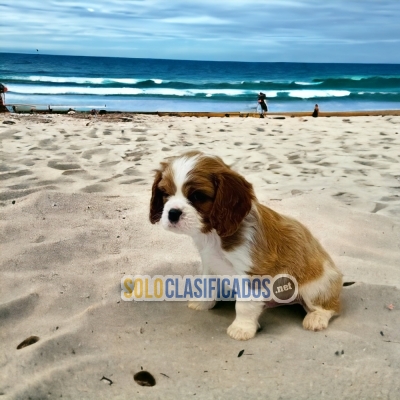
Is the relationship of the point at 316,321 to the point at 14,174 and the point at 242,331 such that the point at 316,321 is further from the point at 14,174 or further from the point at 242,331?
the point at 14,174

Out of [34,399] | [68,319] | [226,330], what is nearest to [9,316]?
[68,319]

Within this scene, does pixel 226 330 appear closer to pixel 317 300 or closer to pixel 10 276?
pixel 317 300

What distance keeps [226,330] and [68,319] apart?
873mm

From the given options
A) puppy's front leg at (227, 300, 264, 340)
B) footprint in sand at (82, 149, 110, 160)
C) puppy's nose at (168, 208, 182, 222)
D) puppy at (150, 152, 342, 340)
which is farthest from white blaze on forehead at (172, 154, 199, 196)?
footprint in sand at (82, 149, 110, 160)

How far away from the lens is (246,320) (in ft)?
7.73

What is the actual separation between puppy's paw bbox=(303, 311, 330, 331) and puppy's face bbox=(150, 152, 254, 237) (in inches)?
26.8

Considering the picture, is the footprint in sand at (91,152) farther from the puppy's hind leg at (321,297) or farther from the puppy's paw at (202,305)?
the puppy's hind leg at (321,297)

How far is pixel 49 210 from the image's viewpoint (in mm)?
4020

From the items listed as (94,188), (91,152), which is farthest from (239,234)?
(91,152)

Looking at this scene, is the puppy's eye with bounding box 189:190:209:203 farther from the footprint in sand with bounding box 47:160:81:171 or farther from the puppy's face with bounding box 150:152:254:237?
the footprint in sand with bounding box 47:160:81:171

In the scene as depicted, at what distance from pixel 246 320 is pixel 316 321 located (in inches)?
14.8

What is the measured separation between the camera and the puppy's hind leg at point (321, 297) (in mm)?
2457

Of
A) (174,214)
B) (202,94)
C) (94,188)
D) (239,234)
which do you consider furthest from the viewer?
(202,94)

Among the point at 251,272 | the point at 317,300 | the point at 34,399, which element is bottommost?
the point at 34,399
